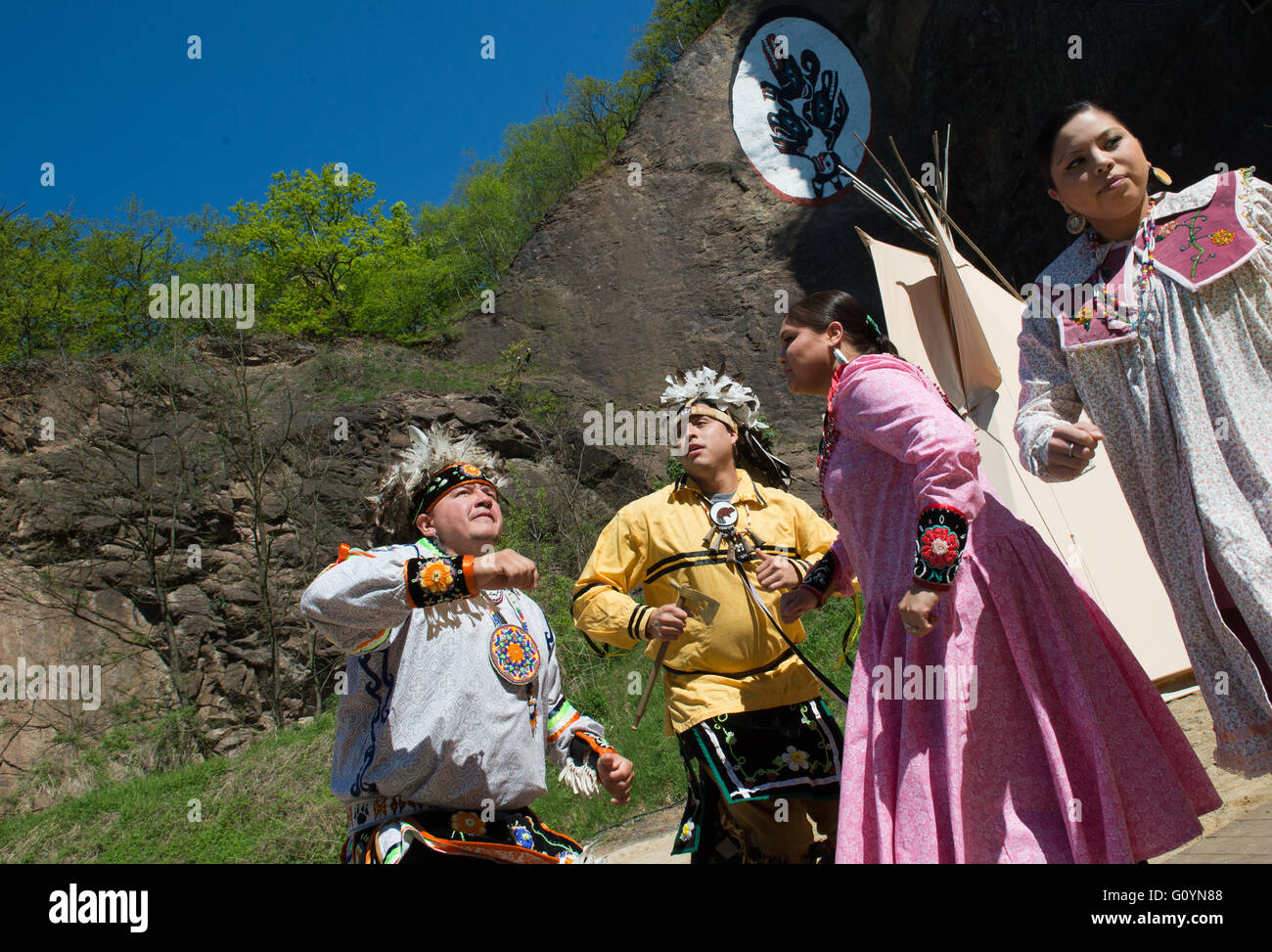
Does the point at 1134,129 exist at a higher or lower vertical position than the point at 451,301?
lower

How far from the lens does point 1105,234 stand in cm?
241

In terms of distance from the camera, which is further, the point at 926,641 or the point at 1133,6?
the point at 1133,6

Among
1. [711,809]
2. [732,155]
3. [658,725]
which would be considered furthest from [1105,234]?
[732,155]

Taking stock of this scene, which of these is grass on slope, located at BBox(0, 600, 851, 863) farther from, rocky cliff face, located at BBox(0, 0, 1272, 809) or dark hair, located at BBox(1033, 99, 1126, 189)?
dark hair, located at BBox(1033, 99, 1126, 189)

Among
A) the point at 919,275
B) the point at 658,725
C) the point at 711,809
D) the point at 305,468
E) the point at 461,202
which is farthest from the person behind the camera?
the point at 461,202

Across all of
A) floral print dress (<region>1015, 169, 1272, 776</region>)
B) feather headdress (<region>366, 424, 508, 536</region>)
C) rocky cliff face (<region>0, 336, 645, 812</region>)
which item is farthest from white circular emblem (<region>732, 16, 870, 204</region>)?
floral print dress (<region>1015, 169, 1272, 776</region>)

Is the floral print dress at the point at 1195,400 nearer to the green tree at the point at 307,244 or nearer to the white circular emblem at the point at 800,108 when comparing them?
the white circular emblem at the point at 800,108

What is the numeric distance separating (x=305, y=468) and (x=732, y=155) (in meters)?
13.8

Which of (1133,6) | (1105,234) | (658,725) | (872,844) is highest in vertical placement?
(1133,6)

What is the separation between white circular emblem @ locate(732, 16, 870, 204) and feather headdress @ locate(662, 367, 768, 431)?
18519 mm

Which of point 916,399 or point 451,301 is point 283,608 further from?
point 451,301

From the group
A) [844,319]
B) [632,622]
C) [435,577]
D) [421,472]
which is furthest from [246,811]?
[844,319]

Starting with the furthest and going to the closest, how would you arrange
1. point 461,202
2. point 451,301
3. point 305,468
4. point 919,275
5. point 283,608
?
1. point 461,202
2. point 451,301
3. point 305,468
4. point 283,608
5. point 919,275

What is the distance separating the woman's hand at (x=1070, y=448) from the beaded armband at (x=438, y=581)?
134 cm
